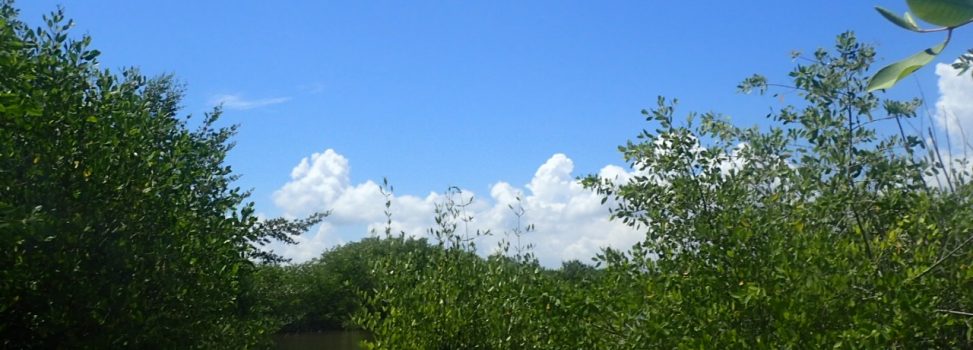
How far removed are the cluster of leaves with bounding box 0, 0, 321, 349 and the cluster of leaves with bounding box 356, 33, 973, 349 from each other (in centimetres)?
245

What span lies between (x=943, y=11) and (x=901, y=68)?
186mm

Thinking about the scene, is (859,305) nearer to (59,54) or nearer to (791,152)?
(791,152)

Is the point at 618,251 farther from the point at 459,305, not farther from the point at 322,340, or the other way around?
the point at 322,340

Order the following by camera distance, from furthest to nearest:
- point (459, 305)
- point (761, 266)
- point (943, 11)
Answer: point (459, 305) → point (761, 266) → point (943, 11)

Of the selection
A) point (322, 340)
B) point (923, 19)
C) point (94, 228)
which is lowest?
point (923, 19)

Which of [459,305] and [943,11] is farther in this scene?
[459,305]

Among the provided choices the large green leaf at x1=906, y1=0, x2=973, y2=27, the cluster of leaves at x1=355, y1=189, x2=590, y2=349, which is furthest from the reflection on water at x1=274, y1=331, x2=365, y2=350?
the large green leaf at x1=906, y1=0, x2=973, y2=27

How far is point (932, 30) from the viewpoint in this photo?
1.40 m

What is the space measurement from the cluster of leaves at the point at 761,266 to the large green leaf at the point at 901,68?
557 centimetres

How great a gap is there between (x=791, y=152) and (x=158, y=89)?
54.3 feet

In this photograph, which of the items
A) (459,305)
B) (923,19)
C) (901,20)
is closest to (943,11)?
(923,19)

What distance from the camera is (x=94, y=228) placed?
27.3ft

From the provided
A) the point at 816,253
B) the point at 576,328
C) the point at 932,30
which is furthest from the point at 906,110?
the point at 932,30

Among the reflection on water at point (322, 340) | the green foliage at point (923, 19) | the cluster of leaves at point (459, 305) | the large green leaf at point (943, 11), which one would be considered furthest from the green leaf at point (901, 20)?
the reflection on water at point (322, 340)
